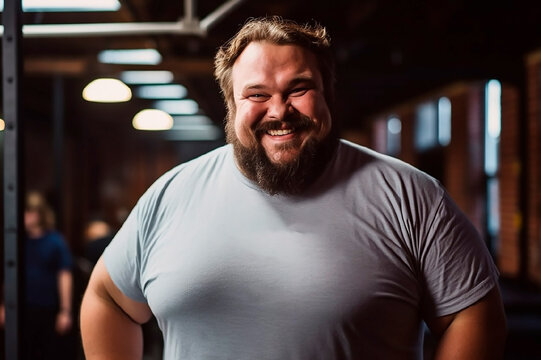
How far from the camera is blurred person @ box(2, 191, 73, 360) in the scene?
4449 mm

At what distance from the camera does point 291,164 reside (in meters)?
1.40

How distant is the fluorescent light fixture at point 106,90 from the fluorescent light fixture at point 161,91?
316 cm

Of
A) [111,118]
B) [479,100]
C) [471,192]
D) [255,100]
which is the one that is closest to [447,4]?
[479,100]

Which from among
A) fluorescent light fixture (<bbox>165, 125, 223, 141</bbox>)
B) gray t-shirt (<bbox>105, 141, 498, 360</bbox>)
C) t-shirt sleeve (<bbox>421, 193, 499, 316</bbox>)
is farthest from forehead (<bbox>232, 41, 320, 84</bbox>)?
fluorescent light fixture (<bbox>165, 125, 223, 141</bbox>)

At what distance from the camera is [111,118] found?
1354 cm

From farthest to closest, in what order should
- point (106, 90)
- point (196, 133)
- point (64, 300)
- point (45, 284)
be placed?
point (196, 133), point (106, 90), point (64, 300), point (45, 284)

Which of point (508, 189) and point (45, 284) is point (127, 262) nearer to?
point (45, 284)

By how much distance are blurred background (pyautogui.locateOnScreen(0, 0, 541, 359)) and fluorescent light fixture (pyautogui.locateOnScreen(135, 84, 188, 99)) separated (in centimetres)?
2

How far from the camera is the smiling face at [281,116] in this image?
137cm

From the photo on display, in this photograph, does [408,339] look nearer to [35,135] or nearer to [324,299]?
[324,299]

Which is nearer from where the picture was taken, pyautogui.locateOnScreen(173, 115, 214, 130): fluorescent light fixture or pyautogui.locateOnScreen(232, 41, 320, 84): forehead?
pyautogui.locateOnScreen(232, 41, 320, 84): forehead

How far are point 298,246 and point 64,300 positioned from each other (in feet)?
12.2

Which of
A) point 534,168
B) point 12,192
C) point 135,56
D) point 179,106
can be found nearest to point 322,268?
point 12,192

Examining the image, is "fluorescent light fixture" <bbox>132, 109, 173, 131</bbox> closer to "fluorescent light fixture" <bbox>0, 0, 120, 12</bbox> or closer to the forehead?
"fluorescent light fixture" <bbox>0, 0, 120, 12</bbox>
